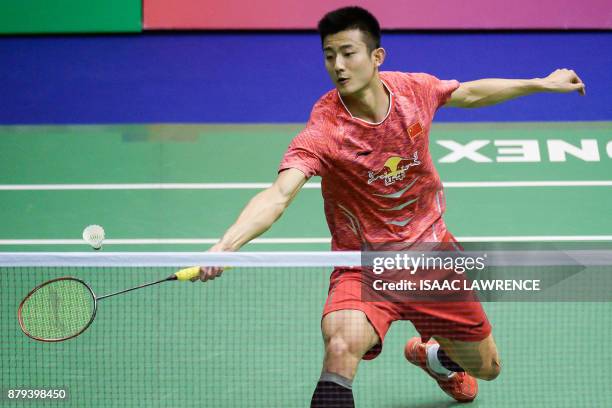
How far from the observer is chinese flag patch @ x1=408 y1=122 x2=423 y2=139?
509 cm

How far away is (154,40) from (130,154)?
5.61 ft

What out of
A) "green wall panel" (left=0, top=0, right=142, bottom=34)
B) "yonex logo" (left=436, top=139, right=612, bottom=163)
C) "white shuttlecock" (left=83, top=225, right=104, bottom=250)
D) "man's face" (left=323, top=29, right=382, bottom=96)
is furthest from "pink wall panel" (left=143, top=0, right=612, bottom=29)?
"white shuttlecock" (left=83, top=225, right=104, bottom=250)

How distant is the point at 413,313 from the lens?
521 centimetres

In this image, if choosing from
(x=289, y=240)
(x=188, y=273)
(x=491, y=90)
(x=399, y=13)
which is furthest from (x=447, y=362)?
(x=399, y=13)

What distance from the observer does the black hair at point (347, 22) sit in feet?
16.1

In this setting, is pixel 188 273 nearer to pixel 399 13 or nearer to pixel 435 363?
pixel 435 363

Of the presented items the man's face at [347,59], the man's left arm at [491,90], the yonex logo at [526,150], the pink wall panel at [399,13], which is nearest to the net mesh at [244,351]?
the man's left arm at [491,90]

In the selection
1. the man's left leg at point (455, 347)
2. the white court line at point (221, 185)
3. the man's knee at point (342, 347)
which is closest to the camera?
the man's knee at point (342, 347)

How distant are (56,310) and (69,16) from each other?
6428 mm

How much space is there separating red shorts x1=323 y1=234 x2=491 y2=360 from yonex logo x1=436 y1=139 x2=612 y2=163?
14.0 feet

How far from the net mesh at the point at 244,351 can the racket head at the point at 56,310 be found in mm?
866

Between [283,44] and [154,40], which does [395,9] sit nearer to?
[283,44]
